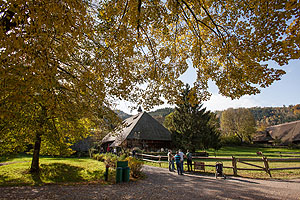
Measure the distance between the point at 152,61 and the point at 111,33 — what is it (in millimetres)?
3075

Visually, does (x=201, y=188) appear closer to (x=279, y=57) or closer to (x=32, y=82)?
(x=279, y=57)

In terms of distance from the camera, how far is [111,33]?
548 cm

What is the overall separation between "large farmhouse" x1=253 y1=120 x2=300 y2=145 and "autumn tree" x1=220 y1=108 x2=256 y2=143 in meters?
5.57

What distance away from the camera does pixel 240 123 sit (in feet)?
173

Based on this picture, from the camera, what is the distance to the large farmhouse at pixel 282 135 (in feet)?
144

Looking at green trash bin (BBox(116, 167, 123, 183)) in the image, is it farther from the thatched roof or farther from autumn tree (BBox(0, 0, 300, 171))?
the thatched roof

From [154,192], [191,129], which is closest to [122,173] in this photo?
[154,192]

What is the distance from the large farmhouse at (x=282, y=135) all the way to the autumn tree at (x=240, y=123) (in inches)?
219

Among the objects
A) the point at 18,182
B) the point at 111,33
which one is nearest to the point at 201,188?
the point at 111,33

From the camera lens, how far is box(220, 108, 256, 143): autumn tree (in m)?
49.8

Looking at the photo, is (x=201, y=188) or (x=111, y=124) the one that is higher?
(x=111, y=124)

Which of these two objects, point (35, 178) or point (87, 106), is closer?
point (87, 106)

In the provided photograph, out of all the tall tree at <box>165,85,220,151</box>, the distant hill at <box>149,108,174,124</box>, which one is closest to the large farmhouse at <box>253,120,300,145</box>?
the tall tree at <box>165,85,220,151</box>

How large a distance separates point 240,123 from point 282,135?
1106cm
